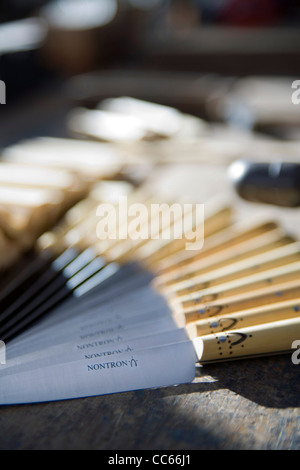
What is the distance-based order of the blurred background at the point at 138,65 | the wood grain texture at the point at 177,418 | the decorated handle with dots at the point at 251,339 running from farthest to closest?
the blurred background at the point at 138,65, the decorated handle with dots at the point at 251,339, the wood grain texture at the point at 177,418

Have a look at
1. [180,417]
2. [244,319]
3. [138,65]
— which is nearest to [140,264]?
[244,319]

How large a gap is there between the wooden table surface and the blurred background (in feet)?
5.19

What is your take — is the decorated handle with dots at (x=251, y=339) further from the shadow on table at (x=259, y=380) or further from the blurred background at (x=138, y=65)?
the blurred background at (x=138, y=65)

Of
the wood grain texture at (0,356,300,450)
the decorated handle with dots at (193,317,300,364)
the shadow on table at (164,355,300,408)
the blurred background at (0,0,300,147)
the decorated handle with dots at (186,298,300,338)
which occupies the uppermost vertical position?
the blurred background at (0,0,300,147)

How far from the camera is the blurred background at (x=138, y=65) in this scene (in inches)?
106

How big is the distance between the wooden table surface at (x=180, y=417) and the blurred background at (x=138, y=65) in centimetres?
158

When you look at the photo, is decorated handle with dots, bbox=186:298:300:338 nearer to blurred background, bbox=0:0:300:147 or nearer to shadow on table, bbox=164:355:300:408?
shadow on table, bbox=164:355:300:408

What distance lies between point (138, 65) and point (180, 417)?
11.0 feet

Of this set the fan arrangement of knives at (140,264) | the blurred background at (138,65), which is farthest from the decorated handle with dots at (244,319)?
the blurred background at (138,65)

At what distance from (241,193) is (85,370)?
83 centimetres

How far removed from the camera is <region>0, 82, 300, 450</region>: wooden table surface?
0.82 m

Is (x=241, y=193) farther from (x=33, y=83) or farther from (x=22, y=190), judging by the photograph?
(x=33, y=83)

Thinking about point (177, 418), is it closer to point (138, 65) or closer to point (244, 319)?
point (244, 319)

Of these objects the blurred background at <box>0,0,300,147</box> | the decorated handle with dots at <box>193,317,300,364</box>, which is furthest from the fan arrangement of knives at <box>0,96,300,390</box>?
the blurred background at <box>0,0,300,147</box>
